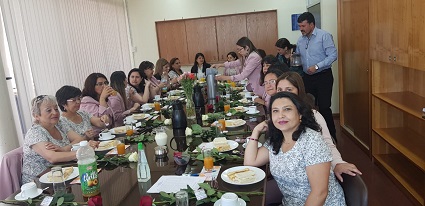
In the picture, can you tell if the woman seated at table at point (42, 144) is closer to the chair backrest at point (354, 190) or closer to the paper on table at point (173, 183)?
the paper on table at point (173, 183)

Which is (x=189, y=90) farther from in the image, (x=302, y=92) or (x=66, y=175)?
(x=66, y=175)

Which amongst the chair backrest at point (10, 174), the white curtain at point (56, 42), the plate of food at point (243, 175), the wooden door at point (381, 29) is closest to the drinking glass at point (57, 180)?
the chair backrest at point (10, 174)

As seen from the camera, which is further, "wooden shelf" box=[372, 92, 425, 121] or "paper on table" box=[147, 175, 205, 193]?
"wooden shelf" box=[372, 92, 425, 121]

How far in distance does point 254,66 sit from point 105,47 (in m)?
2.94

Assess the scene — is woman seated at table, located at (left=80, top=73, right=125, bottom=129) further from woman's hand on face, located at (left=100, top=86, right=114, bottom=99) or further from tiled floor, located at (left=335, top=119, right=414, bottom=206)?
tiled floor, located at (left=335, top=119, right=414, bottom=206)

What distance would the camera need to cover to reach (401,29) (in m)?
2.73

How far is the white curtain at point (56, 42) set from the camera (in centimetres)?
365

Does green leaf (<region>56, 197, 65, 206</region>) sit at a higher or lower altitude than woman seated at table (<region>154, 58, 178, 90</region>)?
lower

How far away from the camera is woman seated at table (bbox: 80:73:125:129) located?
10.8 feet

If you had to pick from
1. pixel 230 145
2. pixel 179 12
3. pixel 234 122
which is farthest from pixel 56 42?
pixel 230 145

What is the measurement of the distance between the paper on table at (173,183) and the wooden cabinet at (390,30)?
203cm

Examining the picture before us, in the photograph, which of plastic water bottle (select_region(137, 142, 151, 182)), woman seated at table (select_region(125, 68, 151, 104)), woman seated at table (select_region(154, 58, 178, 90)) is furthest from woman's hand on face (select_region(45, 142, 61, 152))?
woman seated at table (select_region(154, 58, 178, 90))

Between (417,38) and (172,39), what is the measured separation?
5281mm

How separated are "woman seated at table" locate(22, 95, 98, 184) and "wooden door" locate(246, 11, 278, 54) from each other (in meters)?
5.13
